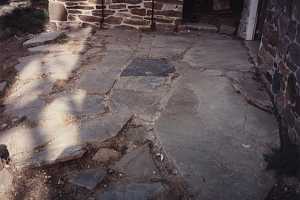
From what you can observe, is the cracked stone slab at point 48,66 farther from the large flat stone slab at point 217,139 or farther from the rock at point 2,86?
the large flat stone slab at point 217,139

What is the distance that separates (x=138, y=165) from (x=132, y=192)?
0.30 metres

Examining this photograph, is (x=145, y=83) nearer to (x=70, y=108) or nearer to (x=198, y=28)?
(x=70, y=108)

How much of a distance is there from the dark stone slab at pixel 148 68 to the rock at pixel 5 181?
1931 mm

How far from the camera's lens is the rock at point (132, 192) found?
2.54 metres

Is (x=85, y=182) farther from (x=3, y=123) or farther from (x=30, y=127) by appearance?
(x=3, y=123)

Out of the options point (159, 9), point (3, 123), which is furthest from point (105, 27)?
point (3, 123)

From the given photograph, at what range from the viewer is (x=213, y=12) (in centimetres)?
670

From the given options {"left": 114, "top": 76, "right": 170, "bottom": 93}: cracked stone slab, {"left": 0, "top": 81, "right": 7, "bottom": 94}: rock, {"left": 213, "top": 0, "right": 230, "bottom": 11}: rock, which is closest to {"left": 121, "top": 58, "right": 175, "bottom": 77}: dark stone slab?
{"left": 114, "top": 76, "right": 170, "bottom": 93}: cracked stone slab

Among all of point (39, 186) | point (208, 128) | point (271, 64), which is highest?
point (271, 64)

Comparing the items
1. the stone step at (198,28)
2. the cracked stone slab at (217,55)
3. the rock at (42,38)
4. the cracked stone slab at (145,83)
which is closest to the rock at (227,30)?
the stone step at (198,28)

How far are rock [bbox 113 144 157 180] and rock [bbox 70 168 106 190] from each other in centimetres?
13

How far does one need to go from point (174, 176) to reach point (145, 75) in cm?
185

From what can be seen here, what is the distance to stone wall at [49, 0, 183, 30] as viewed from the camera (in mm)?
6008

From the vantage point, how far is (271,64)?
392cm
